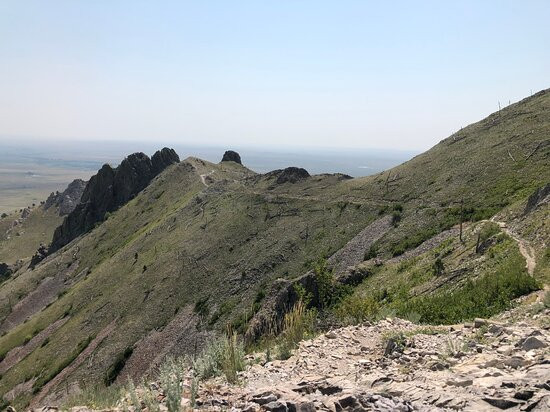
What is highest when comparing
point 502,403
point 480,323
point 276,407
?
point 502,403

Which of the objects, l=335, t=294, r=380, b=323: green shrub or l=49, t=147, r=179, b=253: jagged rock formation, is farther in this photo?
l=49, t=147, r=179, b=253: jagged rock formation

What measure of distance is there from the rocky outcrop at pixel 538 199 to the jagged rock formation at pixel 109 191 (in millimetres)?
116308

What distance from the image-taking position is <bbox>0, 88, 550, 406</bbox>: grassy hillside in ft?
145

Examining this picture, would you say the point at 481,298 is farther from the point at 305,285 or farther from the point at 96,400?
the point at 305,285

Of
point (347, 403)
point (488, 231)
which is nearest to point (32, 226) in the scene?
point (488, 231)

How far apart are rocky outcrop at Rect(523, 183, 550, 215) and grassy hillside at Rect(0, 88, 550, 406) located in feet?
13.9

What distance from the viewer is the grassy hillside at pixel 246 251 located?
4431 cm

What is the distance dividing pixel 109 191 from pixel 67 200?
187 ft

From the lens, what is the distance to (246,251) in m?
59.3

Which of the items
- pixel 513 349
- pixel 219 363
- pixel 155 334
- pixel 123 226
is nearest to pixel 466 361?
pixel 513 349

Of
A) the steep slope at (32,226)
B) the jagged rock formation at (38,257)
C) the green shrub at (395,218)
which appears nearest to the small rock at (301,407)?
Result: the green shrub at (395,218)

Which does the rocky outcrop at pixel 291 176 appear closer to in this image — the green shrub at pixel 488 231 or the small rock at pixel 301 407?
the green shrub at pixel 488 231

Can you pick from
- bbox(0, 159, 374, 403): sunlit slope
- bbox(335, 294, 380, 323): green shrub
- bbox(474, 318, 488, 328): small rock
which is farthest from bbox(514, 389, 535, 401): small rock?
bbox(0, 159, 374, 403): sunlit slope

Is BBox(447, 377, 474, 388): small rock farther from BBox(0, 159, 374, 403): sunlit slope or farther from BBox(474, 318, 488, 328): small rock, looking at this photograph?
BBox(0, 159, 374, 403): sunlit slope
